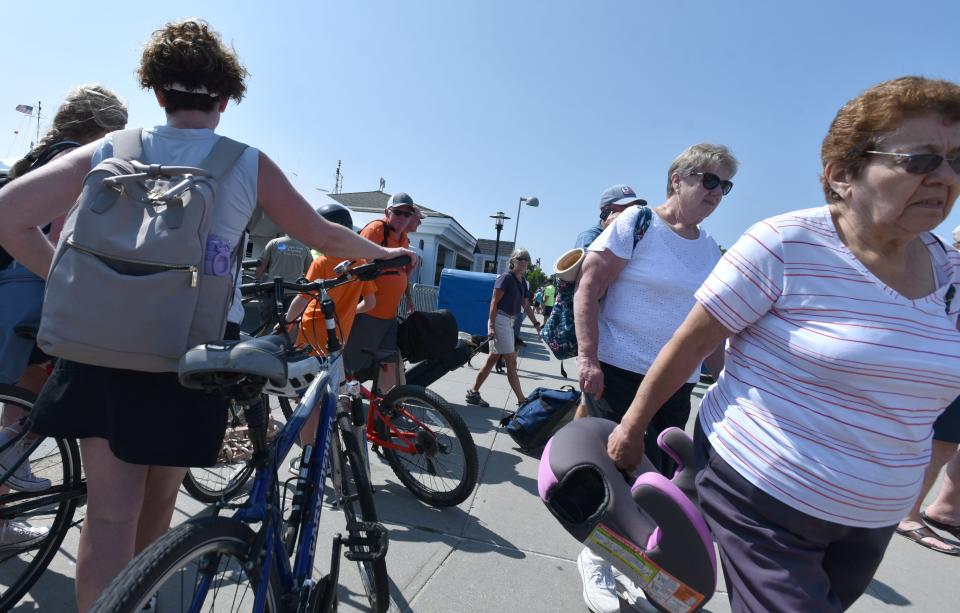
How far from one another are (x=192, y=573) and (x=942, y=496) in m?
4.86

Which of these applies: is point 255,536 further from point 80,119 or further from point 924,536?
point 924,536

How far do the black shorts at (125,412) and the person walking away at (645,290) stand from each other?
62.3 inches

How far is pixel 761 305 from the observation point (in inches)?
50.0

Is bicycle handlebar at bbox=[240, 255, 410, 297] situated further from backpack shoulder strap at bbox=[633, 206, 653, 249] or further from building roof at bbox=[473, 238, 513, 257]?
building roof at bbox=[473, 238, 513, 257]

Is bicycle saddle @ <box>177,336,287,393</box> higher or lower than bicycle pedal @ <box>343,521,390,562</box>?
higher

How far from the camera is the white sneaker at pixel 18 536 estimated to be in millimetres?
1992

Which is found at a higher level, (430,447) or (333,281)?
(333,281)

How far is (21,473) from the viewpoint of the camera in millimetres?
1946

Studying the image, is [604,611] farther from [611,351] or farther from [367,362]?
[367,362]

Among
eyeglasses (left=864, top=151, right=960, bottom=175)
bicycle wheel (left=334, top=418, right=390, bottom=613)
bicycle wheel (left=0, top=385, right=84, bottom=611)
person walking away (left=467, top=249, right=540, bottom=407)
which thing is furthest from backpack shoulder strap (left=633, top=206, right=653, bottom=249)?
person walking away (left=467, top=249, right=540, bottom=407)

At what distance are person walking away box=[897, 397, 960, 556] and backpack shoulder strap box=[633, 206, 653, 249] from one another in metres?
2.70

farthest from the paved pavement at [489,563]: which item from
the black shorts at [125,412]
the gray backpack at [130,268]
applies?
the gray backpack at [130,268]

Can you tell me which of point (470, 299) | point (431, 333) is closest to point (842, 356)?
point (431, 333)

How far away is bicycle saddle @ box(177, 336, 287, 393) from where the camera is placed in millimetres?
1121
